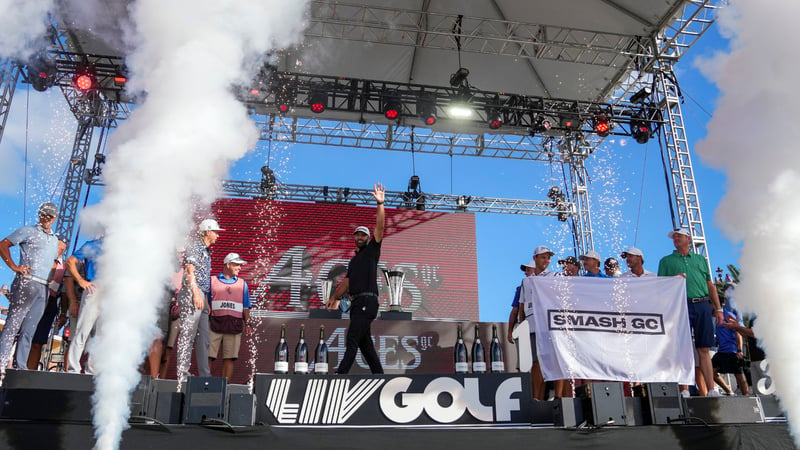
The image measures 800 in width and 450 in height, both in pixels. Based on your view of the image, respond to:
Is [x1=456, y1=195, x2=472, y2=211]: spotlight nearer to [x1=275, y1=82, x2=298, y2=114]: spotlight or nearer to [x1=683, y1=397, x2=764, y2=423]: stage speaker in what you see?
[x1=275, y1=82, x2=298, y2=114]: spotlight

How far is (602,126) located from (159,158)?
34.3ft

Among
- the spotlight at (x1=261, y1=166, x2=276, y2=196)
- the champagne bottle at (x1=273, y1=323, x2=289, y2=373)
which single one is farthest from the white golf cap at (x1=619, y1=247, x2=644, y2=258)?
the spotlight at (x1=261, y1=166, x2=276, y2=196)

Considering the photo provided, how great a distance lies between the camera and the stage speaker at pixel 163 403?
11.2 feet

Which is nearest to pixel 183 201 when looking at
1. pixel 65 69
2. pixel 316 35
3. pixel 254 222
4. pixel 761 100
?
pixel 761 100

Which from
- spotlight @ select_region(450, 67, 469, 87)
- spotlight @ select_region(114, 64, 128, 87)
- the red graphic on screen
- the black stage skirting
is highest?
spotlight @ select_region(450, 67, 469, 87)

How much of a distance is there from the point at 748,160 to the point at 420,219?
12.2 metres

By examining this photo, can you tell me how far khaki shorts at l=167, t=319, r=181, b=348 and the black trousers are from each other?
60.4 inches

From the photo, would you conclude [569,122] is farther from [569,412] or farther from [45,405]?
[45,405]

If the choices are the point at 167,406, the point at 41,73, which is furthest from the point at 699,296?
the point at 41,73

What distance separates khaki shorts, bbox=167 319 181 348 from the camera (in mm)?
5102

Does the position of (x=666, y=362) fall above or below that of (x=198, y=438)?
above

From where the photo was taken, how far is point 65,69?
10.7m

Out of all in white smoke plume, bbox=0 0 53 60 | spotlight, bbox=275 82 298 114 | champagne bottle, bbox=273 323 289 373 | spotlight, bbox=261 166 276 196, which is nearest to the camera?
champagne bottle, bbox=273 323 289 373

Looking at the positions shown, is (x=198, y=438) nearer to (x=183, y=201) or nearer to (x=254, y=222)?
(x=183, y=201)
